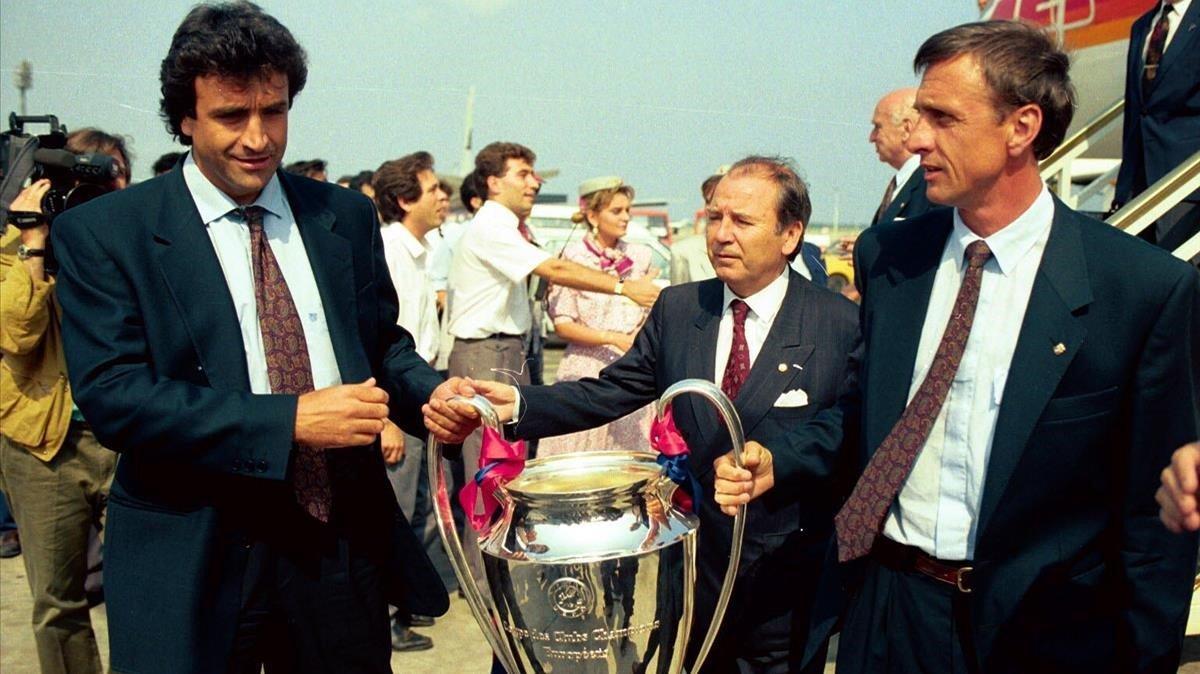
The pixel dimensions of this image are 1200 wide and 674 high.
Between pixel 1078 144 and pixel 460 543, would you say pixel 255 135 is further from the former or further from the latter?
pixel 1078 144

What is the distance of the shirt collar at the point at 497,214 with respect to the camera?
593cm

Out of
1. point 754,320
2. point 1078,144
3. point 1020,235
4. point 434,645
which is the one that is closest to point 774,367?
point 754,320

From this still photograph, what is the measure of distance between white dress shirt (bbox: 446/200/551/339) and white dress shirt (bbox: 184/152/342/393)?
3159 mm

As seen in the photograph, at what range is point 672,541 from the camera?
7.45 feet

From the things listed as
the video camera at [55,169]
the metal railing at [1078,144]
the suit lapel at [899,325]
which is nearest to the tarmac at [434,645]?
the video camera at [55,169]

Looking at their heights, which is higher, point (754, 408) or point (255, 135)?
point (255, 135)

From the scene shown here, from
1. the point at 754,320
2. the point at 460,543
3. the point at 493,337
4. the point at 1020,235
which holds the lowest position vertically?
the point at 460,543

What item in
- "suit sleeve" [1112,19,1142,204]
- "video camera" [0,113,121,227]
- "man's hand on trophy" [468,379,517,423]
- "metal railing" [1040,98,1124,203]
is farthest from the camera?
"metal railing" [1040,98,1124,203]

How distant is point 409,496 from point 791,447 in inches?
130

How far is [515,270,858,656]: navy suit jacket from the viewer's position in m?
Result: 3.09

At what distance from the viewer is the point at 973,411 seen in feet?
7.41

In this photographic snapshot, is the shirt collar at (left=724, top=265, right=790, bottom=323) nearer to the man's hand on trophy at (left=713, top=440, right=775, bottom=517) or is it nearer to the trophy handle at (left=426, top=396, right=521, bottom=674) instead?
the man's hand on trophy at (left=713, top=440, right=775, bottom=517)

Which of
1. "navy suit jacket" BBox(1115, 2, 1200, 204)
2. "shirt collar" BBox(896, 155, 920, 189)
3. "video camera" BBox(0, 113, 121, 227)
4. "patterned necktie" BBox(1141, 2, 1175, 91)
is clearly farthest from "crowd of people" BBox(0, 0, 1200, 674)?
"patterned necktie" BBox(1141, 2, 1175, 91)

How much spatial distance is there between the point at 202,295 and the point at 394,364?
558mm
